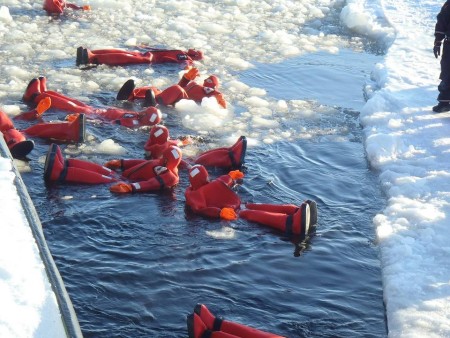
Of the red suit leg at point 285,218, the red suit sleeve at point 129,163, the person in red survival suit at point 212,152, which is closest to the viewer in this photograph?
the red suit leg at point 285,218

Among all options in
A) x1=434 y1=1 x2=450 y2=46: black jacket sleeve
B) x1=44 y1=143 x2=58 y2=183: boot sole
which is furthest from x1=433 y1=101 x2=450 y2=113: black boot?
x1=44 y1=143 x2=58 y2=183: boot sole

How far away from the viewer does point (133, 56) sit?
12.1 meters

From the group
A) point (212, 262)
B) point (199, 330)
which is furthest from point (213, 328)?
point (212, 262)

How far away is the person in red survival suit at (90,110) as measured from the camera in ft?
31.1

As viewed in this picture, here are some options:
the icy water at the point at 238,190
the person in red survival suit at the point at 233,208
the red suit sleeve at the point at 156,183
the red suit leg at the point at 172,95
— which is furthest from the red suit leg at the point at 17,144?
the red suit leg at the point at 172,95

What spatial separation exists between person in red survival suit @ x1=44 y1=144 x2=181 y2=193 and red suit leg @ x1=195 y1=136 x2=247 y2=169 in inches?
24.0

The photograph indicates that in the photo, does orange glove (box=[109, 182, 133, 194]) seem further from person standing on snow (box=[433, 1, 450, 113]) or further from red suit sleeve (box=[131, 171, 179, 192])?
person standing on snow (box=[433, 1, 450, 113])

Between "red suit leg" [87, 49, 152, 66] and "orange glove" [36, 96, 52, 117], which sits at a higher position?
"orange glove" [36, 96, 52, 117]

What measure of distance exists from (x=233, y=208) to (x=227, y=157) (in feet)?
3.50

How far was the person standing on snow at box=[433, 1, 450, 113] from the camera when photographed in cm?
1028

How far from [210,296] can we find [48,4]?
31.0 ft

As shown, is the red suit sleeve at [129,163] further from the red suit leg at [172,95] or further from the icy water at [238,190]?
the red suit leg at [172,95]

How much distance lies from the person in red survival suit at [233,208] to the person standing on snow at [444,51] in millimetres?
4021

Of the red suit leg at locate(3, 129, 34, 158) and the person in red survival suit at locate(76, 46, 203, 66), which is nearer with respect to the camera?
the red suit leg at locate(3, 129, 34, 158)
